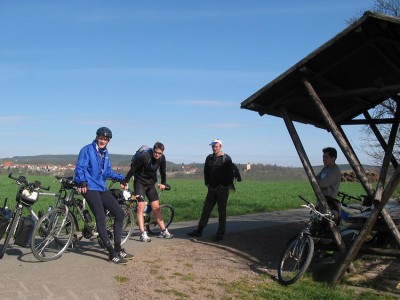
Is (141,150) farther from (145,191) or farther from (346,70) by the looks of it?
(346,70)

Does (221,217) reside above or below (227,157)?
below

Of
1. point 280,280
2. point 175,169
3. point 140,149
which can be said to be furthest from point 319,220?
point 175,169

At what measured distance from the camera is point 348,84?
8.28m

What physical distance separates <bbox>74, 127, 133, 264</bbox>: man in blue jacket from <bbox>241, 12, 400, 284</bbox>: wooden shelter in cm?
239

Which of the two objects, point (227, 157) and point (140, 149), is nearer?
point (140, 149)

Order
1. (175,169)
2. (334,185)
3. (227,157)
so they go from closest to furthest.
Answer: (334,185)
(227,157)
(175,169)

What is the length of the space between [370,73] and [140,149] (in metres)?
4.22

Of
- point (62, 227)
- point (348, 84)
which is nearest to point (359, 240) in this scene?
point (348, 84)

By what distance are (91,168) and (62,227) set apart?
1.00m

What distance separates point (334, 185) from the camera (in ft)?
24.4

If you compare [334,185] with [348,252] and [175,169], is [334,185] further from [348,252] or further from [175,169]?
[175,169]

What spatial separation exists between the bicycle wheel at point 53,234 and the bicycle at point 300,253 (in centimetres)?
312

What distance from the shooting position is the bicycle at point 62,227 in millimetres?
6629

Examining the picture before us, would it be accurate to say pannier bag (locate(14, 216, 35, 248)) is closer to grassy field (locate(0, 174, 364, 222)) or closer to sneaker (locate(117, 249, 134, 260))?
sneaker (locate(117, 249, 134, 260))
